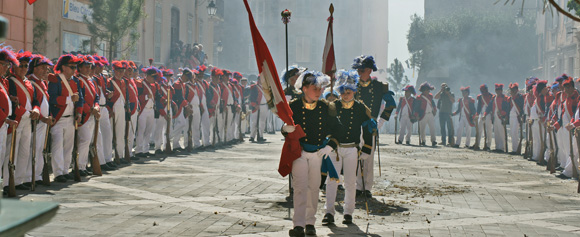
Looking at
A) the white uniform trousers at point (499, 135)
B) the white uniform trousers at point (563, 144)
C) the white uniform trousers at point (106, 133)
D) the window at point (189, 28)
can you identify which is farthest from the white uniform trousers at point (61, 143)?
Answer: the window at point (189, 28)

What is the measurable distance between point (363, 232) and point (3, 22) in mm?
6340

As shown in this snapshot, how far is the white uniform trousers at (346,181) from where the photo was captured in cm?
895

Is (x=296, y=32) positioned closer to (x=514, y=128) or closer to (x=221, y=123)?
(x=221, y=123)

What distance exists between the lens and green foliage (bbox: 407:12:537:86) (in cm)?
5734

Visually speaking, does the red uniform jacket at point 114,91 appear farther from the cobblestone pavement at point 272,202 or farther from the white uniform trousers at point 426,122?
the white uniform trousers at point 426,122

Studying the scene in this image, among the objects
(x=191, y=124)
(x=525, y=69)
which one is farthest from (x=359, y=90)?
(x=525, y=69)

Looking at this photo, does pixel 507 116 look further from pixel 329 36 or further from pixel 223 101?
pixel 329 36

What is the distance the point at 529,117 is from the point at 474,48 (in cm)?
4016

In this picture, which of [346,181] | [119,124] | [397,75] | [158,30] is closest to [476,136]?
[119,124]

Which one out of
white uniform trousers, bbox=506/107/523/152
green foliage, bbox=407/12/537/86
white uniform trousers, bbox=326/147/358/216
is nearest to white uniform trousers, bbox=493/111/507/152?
white uniform trousers, bbox=506/107/523/152

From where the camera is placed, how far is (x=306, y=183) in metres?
8.16

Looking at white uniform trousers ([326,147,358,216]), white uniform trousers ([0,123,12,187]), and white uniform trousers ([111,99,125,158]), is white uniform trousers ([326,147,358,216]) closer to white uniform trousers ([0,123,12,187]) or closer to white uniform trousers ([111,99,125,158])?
white uniform trousers ([0,123,12,187])

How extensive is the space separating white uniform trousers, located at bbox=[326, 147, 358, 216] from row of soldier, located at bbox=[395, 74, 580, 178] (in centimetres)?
565

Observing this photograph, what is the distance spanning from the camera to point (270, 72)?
25.8 ft
